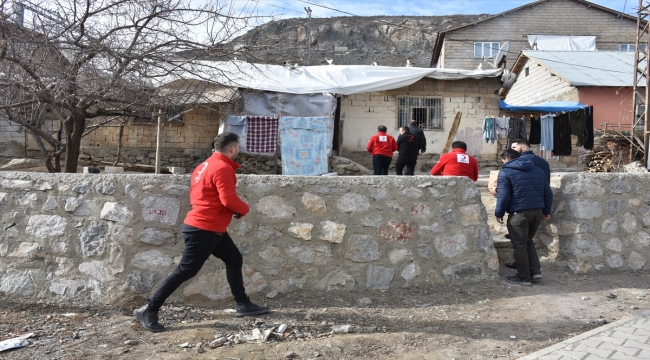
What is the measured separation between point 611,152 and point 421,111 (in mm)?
5447

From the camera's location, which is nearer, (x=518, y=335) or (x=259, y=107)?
(x=518, y=335)

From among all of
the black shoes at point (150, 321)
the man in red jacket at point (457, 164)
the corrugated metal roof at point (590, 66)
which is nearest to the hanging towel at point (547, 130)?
the corrugated metal roof at point (590, 66)

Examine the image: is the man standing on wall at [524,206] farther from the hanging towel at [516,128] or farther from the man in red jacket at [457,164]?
the hanging towel at [516,128]

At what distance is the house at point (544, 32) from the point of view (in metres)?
27.5

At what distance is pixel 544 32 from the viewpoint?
2820 centimetres

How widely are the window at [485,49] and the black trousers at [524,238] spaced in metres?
26.1

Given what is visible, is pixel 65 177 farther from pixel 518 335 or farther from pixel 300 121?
pixel 300 121

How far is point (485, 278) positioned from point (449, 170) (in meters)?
1.46

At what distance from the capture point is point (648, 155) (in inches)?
479

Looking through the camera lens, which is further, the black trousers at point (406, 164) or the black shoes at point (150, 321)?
the black trousers at point (406, 164)

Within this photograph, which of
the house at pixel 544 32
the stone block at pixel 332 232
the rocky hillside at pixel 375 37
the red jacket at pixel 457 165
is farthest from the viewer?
the rocky hillside at pixel 375 37

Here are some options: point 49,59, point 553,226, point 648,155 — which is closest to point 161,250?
point 49,59

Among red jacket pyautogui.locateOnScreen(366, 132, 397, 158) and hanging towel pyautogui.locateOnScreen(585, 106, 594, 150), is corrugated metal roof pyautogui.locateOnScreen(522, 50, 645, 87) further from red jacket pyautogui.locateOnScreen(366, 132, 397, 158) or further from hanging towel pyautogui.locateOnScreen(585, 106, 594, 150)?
red jacket pyautogui.locateOnScreen(366, 132, 397, 158)

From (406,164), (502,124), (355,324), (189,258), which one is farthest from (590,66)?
(189,258)
